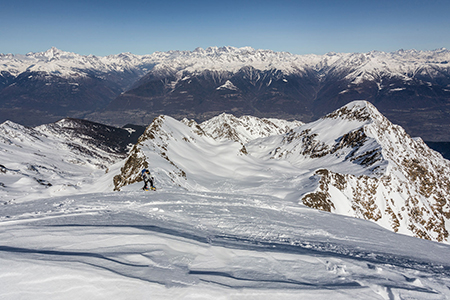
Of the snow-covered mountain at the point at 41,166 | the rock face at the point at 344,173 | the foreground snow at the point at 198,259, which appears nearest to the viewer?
the foreground snow at the point at 198,259

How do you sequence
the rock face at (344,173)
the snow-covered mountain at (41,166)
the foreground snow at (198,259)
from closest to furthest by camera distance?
the foreground snow at (198,259) → the rock face at (344,173) → the snow-covered mountain at (41,166)

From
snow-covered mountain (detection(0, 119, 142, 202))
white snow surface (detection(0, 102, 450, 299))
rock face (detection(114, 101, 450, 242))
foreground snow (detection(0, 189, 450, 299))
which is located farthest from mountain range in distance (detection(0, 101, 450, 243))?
foreground snow (detection(0, 189, 450, 299))

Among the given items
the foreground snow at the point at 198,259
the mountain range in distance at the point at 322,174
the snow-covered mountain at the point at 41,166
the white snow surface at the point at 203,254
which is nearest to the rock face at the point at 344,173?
the mountain range in distance at the point at 322,174

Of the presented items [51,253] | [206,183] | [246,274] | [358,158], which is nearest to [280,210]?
[246,274]

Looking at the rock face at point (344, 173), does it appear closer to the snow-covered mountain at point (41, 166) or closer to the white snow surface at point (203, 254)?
the white snow surface at point (203, 254)

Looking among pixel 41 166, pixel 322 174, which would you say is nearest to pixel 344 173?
pixel 322 174

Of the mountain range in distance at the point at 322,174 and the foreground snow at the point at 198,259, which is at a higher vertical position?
the mountain range in distance at the point at 322,174

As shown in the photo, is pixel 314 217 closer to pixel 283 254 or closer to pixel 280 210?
pixel 280 210

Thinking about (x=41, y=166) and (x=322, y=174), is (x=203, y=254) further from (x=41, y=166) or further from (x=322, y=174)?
(x=41, y=166)
